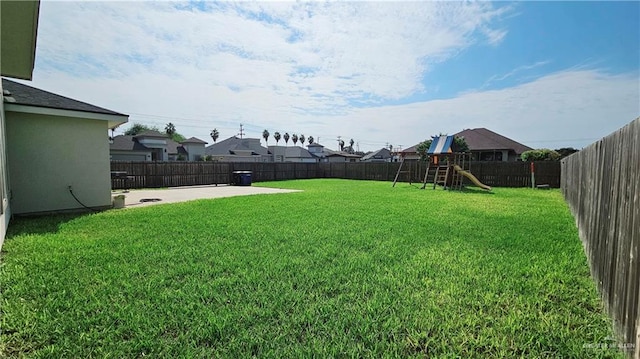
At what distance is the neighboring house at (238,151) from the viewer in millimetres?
43688

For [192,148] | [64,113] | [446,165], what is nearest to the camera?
[64,113]

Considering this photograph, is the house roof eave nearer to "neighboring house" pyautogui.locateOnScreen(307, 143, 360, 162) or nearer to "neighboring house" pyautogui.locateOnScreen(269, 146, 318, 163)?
"neighboring house" pyautogui.locateOnScreen(269, 146, 318, 163)

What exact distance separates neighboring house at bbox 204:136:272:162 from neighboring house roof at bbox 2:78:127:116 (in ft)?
117

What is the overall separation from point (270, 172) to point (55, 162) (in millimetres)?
16557

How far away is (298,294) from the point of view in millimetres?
2695

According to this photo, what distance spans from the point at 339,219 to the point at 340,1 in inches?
272

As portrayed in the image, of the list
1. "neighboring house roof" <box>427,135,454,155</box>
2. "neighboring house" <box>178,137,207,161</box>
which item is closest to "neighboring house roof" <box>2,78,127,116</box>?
"neighboring house roof" <box>427,135,454,155</box>

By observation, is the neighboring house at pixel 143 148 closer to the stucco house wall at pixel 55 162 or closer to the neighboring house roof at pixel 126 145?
the neighboring house roof at pixel 126 145

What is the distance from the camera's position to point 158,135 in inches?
1291

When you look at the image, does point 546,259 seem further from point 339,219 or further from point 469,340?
point 339,219

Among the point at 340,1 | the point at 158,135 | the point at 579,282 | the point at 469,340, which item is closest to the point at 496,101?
the point at 340,1

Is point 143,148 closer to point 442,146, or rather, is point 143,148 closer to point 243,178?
point 243,178

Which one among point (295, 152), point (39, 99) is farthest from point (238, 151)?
point (39, 99)

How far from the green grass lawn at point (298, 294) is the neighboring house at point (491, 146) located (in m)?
24.5
